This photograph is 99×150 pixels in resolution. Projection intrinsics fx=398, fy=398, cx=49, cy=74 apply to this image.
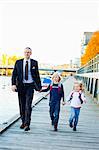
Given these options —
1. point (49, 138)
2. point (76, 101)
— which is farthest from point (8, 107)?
point (49, 138)

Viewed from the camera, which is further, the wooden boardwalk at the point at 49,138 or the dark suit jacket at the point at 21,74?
the dark suit jacket at the point at 21,74

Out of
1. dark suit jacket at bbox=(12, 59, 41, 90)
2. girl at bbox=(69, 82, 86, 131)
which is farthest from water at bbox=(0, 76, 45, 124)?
girl at bbox=(69, 82, 86, 131)

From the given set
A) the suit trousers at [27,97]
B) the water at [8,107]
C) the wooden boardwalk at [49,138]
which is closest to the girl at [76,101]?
the wooden boardwalk at [49,138]

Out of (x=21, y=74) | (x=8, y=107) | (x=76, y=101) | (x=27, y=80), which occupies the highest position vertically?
(x=21, y=74)

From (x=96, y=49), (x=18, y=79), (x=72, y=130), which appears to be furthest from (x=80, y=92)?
(x=96, y=49)

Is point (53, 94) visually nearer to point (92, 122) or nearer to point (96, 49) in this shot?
point (92, 122)

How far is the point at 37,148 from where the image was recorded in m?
6.80

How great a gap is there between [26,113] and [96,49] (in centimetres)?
6364

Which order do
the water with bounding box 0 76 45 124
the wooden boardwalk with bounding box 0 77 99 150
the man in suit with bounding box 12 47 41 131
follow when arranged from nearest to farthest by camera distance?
the wooden boardwalk with bounding box 0 77 99 150 → the man in suit with bounding box 12 47 41 131 → the water with bounding box 0 76 45 124

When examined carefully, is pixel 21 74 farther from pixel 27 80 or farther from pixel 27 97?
pixel 27 97

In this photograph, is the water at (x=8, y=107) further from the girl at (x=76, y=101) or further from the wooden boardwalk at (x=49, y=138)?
the girl at (x=76, y=101)

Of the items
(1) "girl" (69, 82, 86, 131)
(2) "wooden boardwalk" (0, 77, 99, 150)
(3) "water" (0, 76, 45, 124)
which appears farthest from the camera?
(3) "water" (0, 76, 45, 124)

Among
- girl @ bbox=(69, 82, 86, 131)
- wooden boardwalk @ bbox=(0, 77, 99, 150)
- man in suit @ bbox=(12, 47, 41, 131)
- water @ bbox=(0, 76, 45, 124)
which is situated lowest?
water @ bbox=(0, 76, 45, 124)

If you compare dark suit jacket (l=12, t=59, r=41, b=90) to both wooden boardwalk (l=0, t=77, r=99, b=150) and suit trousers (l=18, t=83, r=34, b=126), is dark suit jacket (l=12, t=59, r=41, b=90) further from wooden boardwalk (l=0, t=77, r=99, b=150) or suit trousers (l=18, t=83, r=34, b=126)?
wooden boardwalk (l=0, t=77, r=99, b=150)
